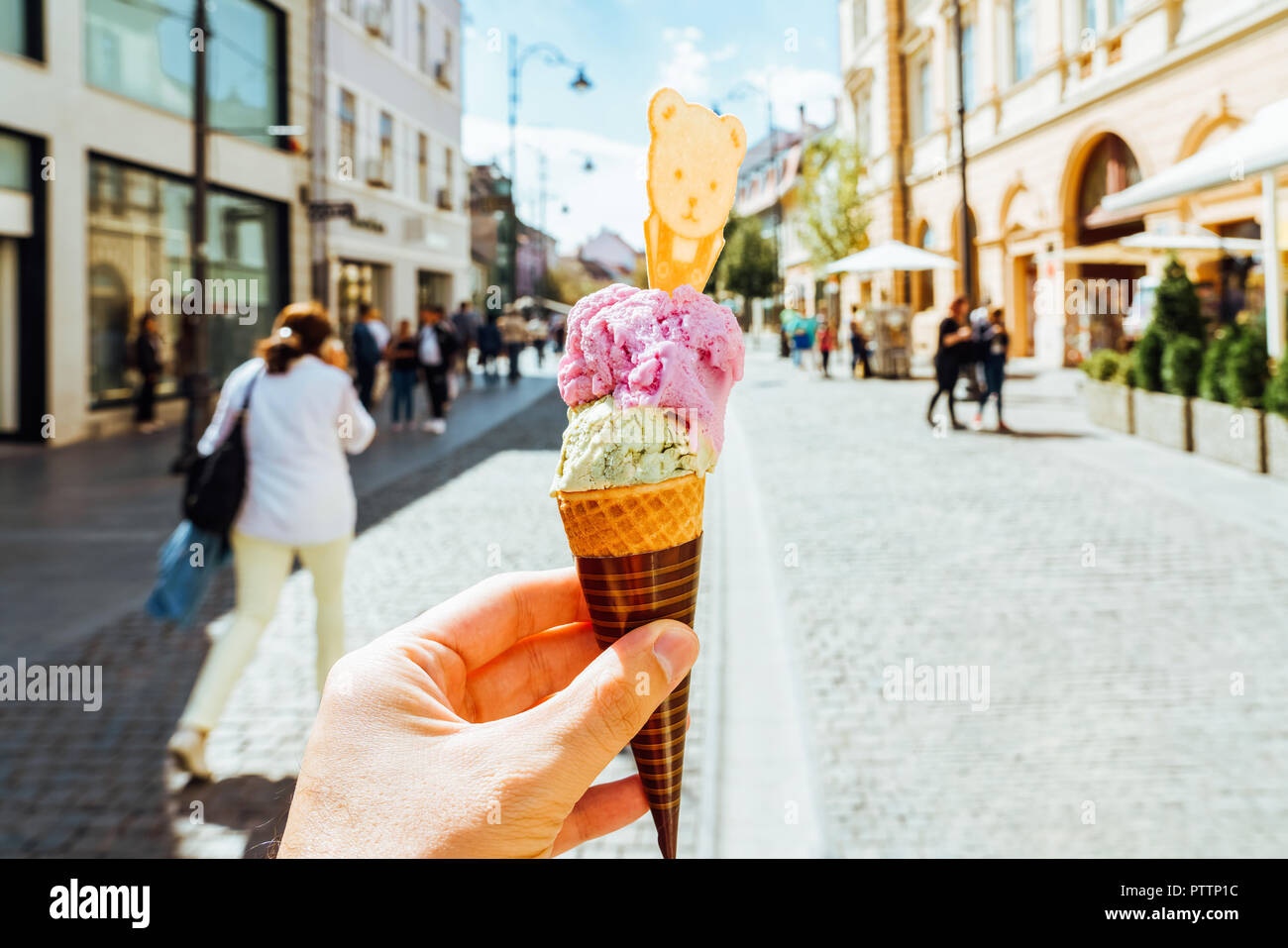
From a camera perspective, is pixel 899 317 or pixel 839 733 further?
pixel 899 317

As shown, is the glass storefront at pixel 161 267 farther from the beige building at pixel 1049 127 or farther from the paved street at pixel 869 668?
the beige building at pixel 1049 127

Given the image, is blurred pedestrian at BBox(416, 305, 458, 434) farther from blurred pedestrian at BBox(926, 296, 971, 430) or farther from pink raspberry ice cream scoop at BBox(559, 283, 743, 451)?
pink raspberry ice cream scoop at BBox(559, 283, 743, 451)

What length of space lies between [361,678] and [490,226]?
37.2 meters

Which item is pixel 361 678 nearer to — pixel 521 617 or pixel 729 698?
pixel 521 617

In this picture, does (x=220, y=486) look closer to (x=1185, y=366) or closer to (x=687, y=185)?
(x=687, y=185)

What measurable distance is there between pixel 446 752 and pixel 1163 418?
13.2 metres

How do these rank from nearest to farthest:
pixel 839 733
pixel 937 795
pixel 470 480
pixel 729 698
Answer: pixel 937 795 < pixel 839 733 < pixel 729 698 < pixel 470 480

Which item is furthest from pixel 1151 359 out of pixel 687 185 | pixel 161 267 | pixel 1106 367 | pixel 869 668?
pixel 161 267

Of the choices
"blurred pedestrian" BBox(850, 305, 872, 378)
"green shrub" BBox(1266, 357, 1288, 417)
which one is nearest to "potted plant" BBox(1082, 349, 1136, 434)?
"green shrub" BBox(1266, 357, 1288, 417)

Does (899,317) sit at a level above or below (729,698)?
above

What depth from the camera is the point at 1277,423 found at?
9.82 meters

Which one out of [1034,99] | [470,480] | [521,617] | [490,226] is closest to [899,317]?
[1034,99]
